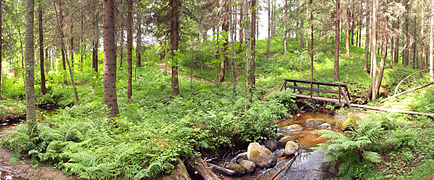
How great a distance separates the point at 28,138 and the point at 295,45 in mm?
30827

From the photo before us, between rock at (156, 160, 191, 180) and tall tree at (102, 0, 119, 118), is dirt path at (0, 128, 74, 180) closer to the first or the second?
rock at (156, 160, 191, 180)

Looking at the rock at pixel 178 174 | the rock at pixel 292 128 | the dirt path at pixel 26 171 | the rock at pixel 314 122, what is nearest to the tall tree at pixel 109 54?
the dirt path at pixel 26 171

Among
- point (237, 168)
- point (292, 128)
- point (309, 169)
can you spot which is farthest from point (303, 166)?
point (292, 128)

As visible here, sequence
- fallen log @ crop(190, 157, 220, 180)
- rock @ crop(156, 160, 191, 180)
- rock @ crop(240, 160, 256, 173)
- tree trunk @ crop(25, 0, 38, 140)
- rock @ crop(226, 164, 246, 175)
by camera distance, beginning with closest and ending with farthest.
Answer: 1. rock @ crop(156, 160, 191, 180)
2. tree trunk @ crop(25, 0, 38, 140)
3. fallen log @ crop(190, 157, 220, 180)
4. rock @ crop(226, 164, 246, 175)
5. rock @ crop(240, 160, 256, 173)

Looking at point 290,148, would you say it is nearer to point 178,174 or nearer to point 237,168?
point 237,168

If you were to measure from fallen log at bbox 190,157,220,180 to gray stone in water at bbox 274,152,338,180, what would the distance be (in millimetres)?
2122

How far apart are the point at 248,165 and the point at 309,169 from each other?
181cm

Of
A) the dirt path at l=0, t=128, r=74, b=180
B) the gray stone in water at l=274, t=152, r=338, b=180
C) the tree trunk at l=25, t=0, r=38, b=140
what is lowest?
the gray stone in water at l=274, t=152, r=338, b=180

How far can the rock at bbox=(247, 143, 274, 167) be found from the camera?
6867mm

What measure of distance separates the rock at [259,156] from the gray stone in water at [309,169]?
0.32 metres

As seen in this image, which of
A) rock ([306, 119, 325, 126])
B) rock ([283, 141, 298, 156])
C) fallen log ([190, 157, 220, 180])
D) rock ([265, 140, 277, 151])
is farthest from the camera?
rock ([306, 119, 325, 126])

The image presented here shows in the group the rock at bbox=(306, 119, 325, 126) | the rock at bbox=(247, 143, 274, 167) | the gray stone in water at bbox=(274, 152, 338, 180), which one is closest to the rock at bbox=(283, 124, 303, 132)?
the rock at bbox=(306, 119, 325, 126)

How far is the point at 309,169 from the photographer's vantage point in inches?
264

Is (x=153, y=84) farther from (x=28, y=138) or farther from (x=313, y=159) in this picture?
(x=313, y=159)
